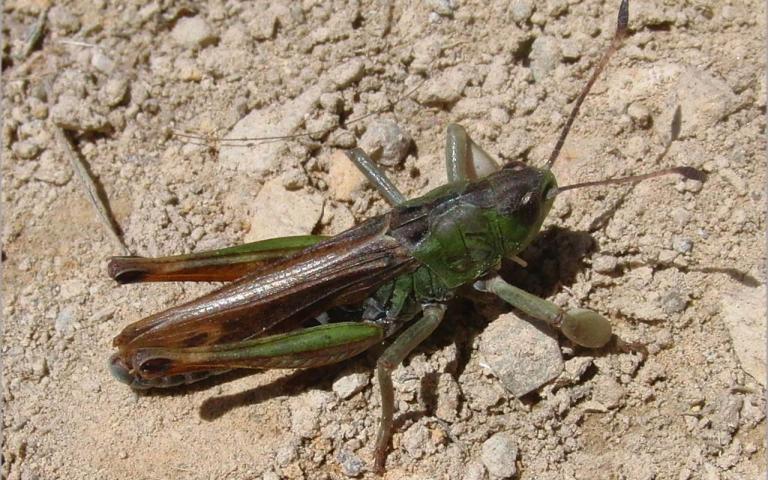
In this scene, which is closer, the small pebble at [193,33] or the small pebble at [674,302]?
the small pebble at [674,302]

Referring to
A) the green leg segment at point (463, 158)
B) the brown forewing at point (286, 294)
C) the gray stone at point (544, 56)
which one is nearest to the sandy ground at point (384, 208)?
the gray stone at point (544, 56)

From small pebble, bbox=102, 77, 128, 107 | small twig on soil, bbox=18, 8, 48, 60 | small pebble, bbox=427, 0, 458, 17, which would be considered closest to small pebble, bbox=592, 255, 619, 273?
small pebble, bbox=427, 0, 458, 17

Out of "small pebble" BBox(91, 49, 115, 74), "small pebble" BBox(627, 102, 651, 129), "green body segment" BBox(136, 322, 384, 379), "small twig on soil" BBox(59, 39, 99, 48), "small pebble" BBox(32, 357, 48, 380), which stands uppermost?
"small pebble" BBox(627, 102, 651, 129)

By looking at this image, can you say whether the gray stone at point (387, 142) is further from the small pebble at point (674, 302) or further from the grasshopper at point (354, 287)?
the small pebble at point (674, 302)

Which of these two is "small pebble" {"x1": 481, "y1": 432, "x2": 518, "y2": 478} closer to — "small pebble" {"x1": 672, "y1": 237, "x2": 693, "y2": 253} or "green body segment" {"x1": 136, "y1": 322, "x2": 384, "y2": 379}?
"green body segment" {"x1": 136, "y1": 322, "x2": 384, "y2": 379}

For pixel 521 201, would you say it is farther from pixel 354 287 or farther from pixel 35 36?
pixel 35 36
